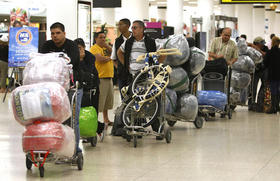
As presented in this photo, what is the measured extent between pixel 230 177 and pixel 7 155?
2807mm

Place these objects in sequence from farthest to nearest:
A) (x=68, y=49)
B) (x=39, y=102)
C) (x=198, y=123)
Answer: (x=198, y=123) → (x=68, y=49) → (x=39, y=102)

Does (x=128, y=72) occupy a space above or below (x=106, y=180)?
above

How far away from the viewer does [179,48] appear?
30.6 feet

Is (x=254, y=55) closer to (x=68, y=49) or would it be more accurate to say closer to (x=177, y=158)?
(x=177, y=158)

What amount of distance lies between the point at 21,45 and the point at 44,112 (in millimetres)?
10162

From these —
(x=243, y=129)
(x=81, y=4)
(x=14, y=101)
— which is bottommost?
(x=243, y=129)

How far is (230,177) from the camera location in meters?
5.80

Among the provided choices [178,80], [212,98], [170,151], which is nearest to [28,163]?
[170,151]

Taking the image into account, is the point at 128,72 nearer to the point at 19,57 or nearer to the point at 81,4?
the point at 81,4

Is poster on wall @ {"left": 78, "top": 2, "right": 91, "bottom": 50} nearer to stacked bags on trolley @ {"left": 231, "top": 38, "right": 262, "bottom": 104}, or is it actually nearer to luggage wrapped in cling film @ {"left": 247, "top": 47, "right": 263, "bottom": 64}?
stacked bags on trolley @ {"left": 231, "top": 38, "right": 262, "bottom": 104}

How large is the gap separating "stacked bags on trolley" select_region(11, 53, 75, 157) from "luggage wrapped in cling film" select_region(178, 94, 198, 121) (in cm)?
385

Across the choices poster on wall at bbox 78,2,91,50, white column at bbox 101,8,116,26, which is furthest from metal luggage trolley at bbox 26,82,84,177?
white column at bbox 101,8,116,26

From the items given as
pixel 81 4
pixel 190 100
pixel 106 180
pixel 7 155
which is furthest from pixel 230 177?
pixel 81 4

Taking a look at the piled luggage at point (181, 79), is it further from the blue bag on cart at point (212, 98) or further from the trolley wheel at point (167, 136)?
the blue bag on cart at point (212, 98)
